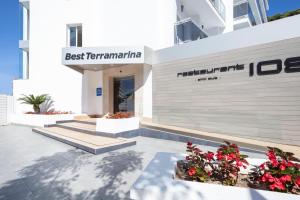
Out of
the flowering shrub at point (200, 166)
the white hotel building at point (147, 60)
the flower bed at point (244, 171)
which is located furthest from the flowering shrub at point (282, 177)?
the white hotel building at point (147, 60)

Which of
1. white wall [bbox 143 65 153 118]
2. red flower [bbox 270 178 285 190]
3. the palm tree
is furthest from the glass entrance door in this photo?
red flower [bbox 270 178 285 190]

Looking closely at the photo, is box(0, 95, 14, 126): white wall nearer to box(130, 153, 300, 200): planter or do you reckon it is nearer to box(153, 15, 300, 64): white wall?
box(153, 15, 300, 64): white wall

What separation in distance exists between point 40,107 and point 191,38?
1141 centimetres

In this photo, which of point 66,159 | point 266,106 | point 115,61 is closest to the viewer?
point 66,159

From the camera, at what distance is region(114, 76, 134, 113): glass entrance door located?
1368 centimetres

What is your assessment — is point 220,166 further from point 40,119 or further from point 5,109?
point 5,109

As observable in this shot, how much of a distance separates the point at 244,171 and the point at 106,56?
29.9 feet

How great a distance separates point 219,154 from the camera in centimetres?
371

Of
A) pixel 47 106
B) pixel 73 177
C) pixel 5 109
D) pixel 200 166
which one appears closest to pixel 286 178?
pixel 200 166

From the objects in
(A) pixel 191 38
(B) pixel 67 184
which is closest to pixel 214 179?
(B) pixel 67 184

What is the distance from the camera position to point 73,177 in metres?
4.97

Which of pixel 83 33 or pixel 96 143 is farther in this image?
pixel 83 33

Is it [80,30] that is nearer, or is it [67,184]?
[67,184]

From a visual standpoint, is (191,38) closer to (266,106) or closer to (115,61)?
(115,61)
